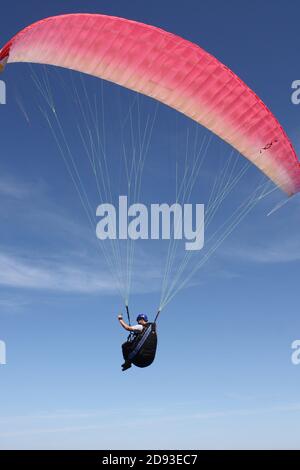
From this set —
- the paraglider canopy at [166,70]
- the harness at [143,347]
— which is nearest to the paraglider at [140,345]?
the harness at [143,347]

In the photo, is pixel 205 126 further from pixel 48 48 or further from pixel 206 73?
pixel 48 48

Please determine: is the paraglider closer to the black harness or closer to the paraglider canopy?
the black harness

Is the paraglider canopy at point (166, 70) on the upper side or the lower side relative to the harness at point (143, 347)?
upper

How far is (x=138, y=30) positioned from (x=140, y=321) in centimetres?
795

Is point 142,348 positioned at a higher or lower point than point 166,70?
lower

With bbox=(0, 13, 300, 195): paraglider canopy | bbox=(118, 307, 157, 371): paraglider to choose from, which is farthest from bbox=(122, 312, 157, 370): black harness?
bbox=(0, 13, 300, 195): paraglider canopy

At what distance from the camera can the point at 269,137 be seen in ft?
58.1

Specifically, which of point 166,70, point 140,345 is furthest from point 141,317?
point 166,70

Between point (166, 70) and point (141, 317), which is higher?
point (166, 70)

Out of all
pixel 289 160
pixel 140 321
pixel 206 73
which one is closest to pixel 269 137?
pixel 289 160

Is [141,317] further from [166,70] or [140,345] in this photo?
[166,70]

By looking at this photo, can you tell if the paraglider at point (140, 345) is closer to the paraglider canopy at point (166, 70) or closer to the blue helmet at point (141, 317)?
the blue helmet at point (141, 317)

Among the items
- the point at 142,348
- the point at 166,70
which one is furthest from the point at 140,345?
the point at 166,70

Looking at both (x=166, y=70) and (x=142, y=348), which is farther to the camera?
(x=166, y=70)
